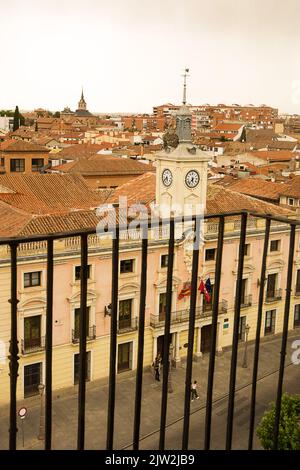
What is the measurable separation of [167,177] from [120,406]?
6849mm

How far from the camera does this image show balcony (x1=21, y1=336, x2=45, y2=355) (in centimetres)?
1234

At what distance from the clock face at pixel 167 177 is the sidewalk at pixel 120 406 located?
5122 millimetres

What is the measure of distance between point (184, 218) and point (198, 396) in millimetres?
11780

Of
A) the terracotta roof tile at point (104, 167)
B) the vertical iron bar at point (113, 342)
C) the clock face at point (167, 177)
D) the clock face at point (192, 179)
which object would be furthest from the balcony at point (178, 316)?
the terracotta roof tile at point (104, 167)

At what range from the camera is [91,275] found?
13.0 m

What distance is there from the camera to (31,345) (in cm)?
1253

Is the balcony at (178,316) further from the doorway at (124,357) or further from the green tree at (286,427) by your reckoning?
the green tree at (286,427)

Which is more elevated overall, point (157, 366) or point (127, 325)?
point (127, 325)

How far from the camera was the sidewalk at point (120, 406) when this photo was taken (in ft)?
37.3

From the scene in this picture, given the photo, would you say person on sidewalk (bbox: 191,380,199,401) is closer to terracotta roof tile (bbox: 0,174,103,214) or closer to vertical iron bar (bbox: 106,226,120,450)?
terracotta roof tile (bbox: 0,174,103,214)

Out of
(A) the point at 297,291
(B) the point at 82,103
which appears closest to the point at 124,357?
(A) the point at 297,291

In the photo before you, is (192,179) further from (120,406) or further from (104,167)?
(104,167)

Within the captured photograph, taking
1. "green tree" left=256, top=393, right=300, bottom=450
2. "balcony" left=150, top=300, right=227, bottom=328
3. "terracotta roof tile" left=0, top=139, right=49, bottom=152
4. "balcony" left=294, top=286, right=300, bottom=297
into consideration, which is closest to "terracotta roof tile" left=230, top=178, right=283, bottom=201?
"balcony" left=294, top=286, right=300, bottom=297

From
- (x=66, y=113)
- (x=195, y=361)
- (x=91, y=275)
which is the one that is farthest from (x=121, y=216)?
(x=66, y=113)
